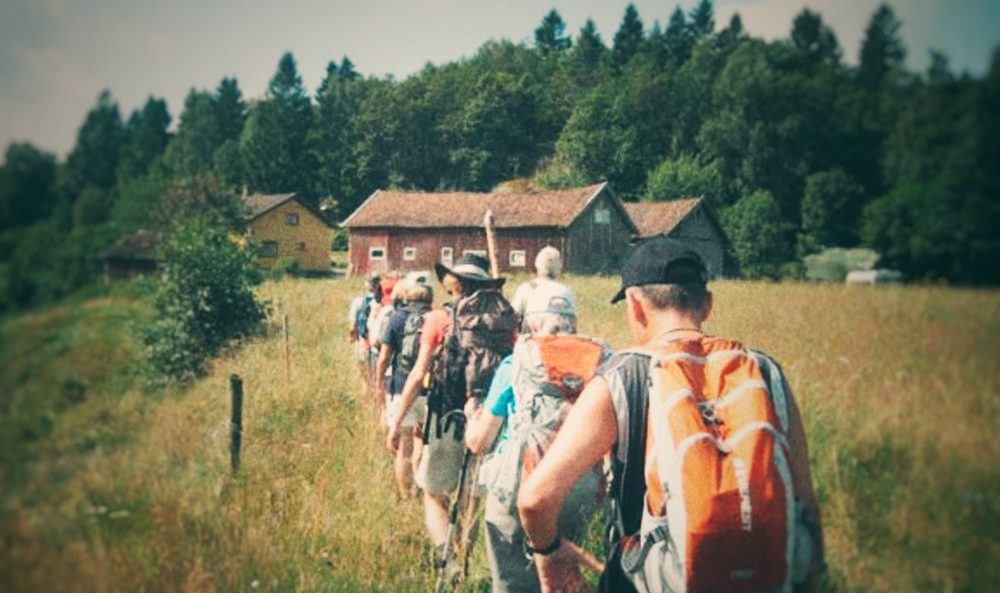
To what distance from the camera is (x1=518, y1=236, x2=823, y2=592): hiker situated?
1.85 meters

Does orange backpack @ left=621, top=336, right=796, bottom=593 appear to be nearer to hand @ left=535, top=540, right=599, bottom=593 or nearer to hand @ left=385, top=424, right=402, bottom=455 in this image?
hand @ left=535, top=540, right=599, bottom=593

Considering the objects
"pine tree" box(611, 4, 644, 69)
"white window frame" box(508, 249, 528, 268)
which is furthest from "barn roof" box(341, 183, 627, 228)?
"pine tree" box(611, 4, 644, 69)

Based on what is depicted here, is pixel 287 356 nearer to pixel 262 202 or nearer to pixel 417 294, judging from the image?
pixel 262 202

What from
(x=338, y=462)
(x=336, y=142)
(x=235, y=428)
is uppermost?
(x=336, y=142)

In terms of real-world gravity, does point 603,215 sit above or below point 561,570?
above

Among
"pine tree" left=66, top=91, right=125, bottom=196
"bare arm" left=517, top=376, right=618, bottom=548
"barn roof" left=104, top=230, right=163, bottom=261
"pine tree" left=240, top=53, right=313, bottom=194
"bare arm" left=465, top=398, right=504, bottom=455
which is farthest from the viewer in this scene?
"pine tree" left=240, top=53, right=313, bottom=194

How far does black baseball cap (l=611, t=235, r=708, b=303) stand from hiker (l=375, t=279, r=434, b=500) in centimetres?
303

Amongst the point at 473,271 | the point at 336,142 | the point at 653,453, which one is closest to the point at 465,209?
the point at 473,271

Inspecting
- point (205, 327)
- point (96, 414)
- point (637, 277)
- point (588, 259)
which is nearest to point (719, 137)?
point (588, 259)

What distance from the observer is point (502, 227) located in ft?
18.6

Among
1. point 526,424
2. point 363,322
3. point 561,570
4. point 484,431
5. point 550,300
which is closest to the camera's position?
point 561,570

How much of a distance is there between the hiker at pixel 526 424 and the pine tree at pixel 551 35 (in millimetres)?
2040

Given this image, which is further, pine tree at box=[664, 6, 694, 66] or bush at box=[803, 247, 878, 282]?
pine tree at box=[664, 6, 694, 66]

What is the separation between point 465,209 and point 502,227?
1.35ft
